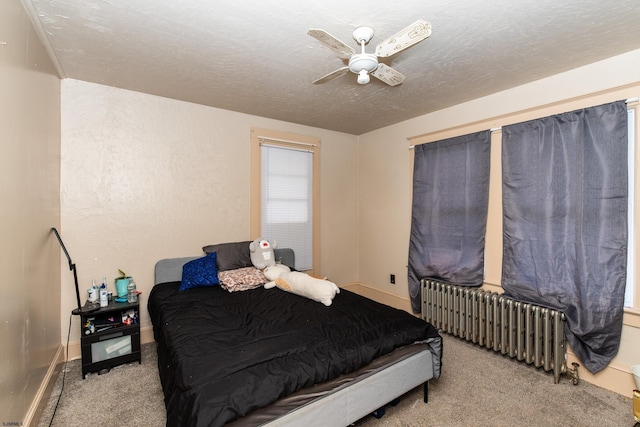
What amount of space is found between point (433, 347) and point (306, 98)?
103 inches

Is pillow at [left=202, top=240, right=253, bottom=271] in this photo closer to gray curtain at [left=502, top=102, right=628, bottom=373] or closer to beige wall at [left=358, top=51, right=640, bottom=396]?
beige wall at [left=358, top=51, right=640, bottom=396]

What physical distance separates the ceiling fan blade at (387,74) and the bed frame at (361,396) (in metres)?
1.98

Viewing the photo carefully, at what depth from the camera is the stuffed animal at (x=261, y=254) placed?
3.17m

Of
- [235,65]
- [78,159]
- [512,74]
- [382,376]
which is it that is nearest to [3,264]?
[78,159]

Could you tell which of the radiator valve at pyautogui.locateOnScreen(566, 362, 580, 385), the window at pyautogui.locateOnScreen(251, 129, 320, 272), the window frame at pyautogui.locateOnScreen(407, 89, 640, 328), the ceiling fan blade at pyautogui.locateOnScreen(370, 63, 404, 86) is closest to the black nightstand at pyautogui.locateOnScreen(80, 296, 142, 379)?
the window at pyautogui.locateOnScreen(251, 129, 320, 272)

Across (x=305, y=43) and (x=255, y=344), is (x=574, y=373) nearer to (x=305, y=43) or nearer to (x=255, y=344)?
(x=255, y=344)

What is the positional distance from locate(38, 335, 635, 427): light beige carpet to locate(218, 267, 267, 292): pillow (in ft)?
3.02

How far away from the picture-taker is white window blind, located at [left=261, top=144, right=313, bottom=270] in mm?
3778

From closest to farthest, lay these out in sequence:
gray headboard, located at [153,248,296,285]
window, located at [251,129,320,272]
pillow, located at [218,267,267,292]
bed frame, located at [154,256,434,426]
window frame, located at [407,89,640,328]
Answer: bed frame, located at [154,256,434,426], window frame, located at [407,89,640,328], pillow, located at [218,267,267,292], gray headboard, located at [153,248,296,285], window, located at [251,129,320,272]

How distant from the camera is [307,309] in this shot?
2246mm

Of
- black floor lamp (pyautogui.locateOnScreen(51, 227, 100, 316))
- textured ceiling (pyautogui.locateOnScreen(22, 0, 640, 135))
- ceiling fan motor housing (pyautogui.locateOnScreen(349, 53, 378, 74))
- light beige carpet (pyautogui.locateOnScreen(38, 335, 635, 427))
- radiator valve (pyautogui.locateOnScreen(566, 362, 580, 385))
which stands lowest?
light beige carpet (pyautogui.locateOnScreen(38, 335, 635, 427))

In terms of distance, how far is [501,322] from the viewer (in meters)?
2.65

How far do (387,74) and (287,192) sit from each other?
2214 millimetres

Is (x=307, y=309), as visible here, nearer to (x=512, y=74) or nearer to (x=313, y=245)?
(x=313, y=245)
